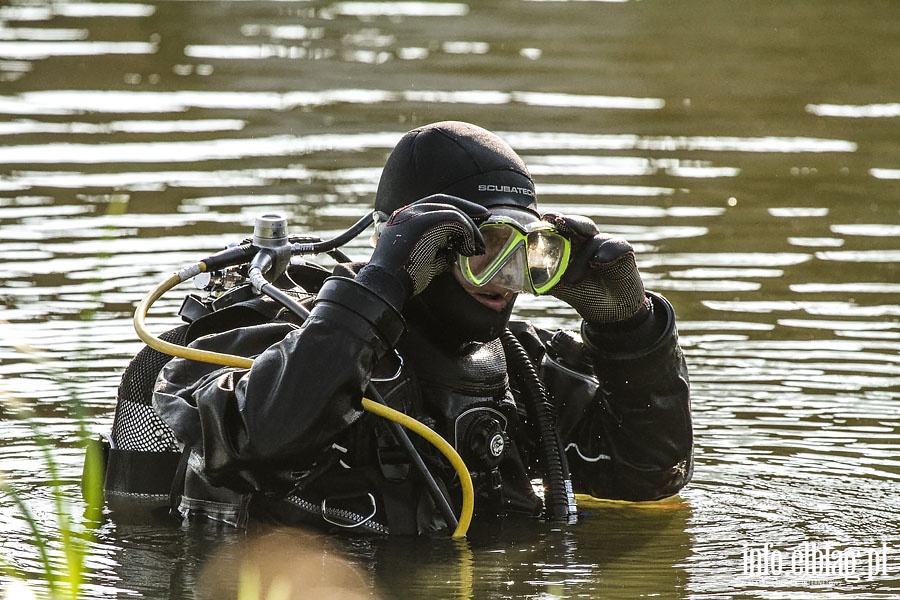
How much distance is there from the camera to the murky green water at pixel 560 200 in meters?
4.11

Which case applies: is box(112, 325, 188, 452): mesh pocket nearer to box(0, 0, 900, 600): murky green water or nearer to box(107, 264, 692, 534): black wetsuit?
box(107, 264, 692, 534): black wetsuit

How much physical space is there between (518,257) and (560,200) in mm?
4880

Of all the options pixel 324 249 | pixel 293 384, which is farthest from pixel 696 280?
pixel 293 384

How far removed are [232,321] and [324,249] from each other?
0.34m

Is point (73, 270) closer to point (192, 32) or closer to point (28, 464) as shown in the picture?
point (28, 464)

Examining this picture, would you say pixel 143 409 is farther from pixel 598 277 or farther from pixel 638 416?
pixel 638 416

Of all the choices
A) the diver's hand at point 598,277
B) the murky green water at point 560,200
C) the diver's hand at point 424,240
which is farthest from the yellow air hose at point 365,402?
the diver's hand at point 598,277

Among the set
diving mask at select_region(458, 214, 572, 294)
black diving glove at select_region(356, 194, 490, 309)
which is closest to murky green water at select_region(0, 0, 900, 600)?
black diving glove at select_region(356, 194, 490, 309)

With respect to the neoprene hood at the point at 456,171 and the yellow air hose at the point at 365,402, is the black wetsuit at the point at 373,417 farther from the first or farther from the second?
the neoprene hood at the point at 456,171

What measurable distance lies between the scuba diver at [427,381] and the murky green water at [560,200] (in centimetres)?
15

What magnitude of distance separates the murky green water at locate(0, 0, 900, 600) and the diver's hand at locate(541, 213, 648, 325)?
68 cm

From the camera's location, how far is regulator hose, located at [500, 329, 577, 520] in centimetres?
415

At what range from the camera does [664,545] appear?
4.28m

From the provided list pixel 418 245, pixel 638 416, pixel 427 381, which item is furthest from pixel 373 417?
pixel 638 416
